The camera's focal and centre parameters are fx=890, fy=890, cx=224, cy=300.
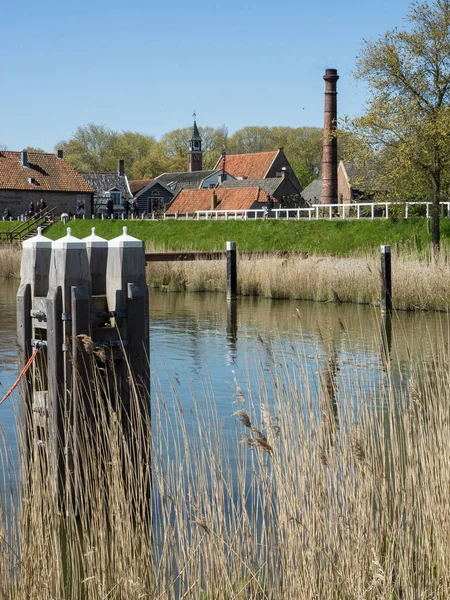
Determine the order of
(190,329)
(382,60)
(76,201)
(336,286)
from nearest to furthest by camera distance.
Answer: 1. (190,329)
2. (336,286)
3. (382,60)
4. (76,201)

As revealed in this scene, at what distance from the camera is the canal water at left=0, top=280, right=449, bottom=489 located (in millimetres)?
9648

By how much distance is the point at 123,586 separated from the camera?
12.4ft

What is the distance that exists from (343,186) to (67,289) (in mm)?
60288

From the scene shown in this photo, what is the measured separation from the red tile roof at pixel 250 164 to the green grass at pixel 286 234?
27796mm

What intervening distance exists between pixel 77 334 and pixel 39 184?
56502 mm

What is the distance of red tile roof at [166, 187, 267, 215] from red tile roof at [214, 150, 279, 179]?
372 inches

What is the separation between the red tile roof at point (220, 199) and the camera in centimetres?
5944

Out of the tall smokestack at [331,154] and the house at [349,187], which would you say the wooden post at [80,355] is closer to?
the house at [349,187]

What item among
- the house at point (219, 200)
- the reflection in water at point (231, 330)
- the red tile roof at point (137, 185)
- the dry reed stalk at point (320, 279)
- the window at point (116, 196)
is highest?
the red tile roof at point (137, 185)

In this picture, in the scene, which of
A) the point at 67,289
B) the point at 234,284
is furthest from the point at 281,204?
the point at 67,289

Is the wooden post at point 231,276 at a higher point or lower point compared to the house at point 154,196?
lower

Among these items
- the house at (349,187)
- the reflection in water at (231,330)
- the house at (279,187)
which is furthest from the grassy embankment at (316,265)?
the house at (279,187)

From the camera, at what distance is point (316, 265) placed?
22453mm

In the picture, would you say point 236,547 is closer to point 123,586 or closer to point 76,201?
point 123,586
